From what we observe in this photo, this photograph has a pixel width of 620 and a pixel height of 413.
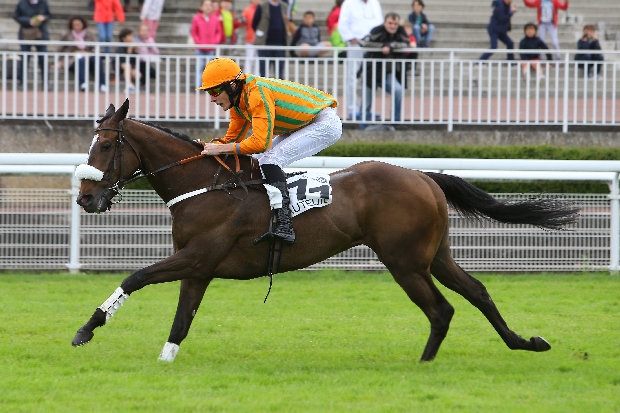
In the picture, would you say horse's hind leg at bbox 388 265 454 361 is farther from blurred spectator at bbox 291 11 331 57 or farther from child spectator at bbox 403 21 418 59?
blurred spectator at bbox 291 11 331 57

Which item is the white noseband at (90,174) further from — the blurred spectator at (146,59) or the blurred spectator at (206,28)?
the blurred spectator at (206,28)

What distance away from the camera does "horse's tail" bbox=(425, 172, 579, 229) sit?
7.00 meters

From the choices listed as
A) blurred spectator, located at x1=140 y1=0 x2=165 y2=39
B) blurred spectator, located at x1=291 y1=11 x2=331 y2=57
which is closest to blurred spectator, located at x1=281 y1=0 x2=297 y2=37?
blurred spectator, located at x1=291 y1=11 x2=331 y2=57

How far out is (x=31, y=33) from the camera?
584 inches

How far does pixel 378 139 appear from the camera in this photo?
41.6 feet

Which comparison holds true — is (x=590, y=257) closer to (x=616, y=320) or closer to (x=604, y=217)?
(x=604, y=217)

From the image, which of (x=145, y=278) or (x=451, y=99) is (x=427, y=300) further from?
A: (x=451, y=99)

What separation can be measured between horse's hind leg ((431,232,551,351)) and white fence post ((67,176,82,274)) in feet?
14.4

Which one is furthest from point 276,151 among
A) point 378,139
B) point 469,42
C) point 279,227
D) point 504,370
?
point 469,42

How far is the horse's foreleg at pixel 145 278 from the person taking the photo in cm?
614

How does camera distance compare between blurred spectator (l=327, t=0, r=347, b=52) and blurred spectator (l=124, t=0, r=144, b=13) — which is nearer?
blurred spectator (l=327, t=0, r=347, b=52)

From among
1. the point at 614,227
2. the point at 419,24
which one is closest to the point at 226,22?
the point at 419,24

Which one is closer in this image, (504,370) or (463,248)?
(504,370)

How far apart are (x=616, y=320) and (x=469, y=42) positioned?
10.9m
